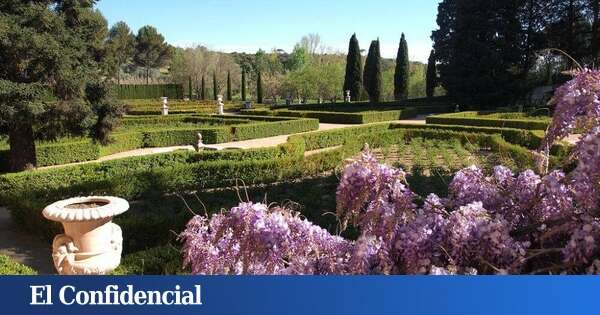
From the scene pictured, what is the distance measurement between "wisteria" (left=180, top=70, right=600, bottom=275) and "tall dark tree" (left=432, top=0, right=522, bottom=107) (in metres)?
28.7

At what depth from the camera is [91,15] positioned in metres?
12.4

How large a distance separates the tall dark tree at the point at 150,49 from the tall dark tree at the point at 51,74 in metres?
49.6

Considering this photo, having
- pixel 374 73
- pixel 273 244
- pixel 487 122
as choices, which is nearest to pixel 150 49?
pixel 374 73

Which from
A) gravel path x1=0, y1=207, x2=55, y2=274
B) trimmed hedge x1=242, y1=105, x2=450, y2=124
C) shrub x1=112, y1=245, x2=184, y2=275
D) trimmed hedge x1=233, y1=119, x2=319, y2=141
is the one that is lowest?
gravel path x1=0, y1=207, x2=55, y2=274

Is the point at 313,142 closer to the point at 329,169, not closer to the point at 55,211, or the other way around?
the point at 329,169

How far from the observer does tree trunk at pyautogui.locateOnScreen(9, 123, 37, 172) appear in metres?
12.1

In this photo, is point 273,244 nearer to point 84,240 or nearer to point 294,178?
point 84,240

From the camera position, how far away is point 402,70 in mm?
42375

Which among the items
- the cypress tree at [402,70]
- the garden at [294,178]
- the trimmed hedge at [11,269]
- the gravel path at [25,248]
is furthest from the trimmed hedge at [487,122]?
the cypress tree at [402,70]

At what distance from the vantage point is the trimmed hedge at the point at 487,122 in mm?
17375

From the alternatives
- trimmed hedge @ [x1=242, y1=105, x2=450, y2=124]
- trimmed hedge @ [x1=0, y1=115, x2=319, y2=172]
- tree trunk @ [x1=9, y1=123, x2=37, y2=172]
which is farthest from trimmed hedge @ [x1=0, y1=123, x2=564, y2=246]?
trimmed hedge @ [x1=242, y1=105, x2=450, y2=124]

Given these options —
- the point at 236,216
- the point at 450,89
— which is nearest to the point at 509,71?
the point at 450,89

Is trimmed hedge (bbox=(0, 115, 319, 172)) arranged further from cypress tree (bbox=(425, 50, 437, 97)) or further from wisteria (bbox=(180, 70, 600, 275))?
cypress tree (bbox=(425, 50, 437, 97))

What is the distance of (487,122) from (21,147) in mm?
15231
